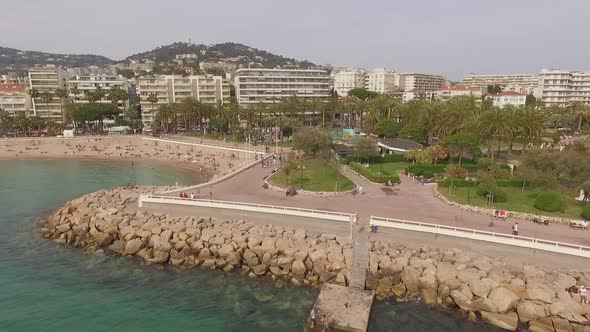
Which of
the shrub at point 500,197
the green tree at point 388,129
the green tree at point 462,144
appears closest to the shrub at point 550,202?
the shrub at point 500,197

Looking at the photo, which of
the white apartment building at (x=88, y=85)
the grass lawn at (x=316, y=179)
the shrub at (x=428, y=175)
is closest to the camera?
the grass lawn at (x=316, y=179)

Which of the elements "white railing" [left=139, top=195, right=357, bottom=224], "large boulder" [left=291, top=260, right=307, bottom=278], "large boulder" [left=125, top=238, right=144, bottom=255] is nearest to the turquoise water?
"large boulder" [left=125, top=238, right=144, bottom=255]

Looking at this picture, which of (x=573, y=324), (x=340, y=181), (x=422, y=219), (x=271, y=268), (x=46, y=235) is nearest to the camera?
(x=573, y=324)

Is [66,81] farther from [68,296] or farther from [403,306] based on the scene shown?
[403,306]

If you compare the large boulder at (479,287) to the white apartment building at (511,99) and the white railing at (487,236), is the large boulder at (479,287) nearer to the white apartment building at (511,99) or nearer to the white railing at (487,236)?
the white railing at (487,236)

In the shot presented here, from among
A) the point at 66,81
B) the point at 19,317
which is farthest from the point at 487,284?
the point at 66,81

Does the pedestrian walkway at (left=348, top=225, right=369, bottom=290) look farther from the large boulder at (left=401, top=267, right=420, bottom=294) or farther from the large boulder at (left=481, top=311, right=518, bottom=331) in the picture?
the large boulder at (left=481, top=311, right=518, bottom=331)

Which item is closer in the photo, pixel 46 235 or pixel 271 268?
pixel 271 268
